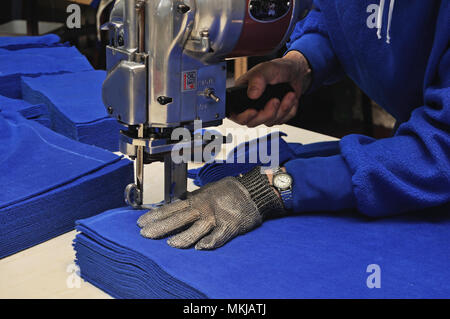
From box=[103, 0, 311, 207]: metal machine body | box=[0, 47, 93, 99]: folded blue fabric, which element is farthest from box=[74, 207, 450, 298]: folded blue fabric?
box=[0, 47, 93, 99]: folded blue fabric

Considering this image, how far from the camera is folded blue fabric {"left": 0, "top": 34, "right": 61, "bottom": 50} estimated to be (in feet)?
6.04

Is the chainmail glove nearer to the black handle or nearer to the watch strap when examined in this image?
the watch strap

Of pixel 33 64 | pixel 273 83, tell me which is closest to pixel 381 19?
pixel 273 83

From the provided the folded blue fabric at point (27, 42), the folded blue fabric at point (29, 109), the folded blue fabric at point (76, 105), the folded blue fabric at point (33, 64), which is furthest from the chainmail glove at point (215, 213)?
the folded blue fabric at point (27, 42)

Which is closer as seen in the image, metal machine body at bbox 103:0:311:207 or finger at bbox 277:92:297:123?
metal machine body at bbox 103:0:311:207

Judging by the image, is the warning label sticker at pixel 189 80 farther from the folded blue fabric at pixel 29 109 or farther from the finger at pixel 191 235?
the folded blue fabric at pixel 29 109

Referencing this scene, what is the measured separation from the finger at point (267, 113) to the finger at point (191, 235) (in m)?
0.24

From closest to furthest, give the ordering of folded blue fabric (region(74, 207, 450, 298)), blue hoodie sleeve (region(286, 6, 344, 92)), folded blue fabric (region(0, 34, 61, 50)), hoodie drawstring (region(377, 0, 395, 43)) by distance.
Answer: folded blue fabric (region(74, 207, 450, 298)), hoodie drawstring (region(377, 0, 395, 43)), blue hoodie sleeve (region(286, 6, 344, 92)), folded blue fabric (region(0, 34, 61, 50))

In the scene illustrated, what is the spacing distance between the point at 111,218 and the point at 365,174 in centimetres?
38

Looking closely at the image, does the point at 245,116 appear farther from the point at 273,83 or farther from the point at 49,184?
the point at 49,184

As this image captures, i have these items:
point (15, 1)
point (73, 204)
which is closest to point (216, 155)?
point (73, 204)
